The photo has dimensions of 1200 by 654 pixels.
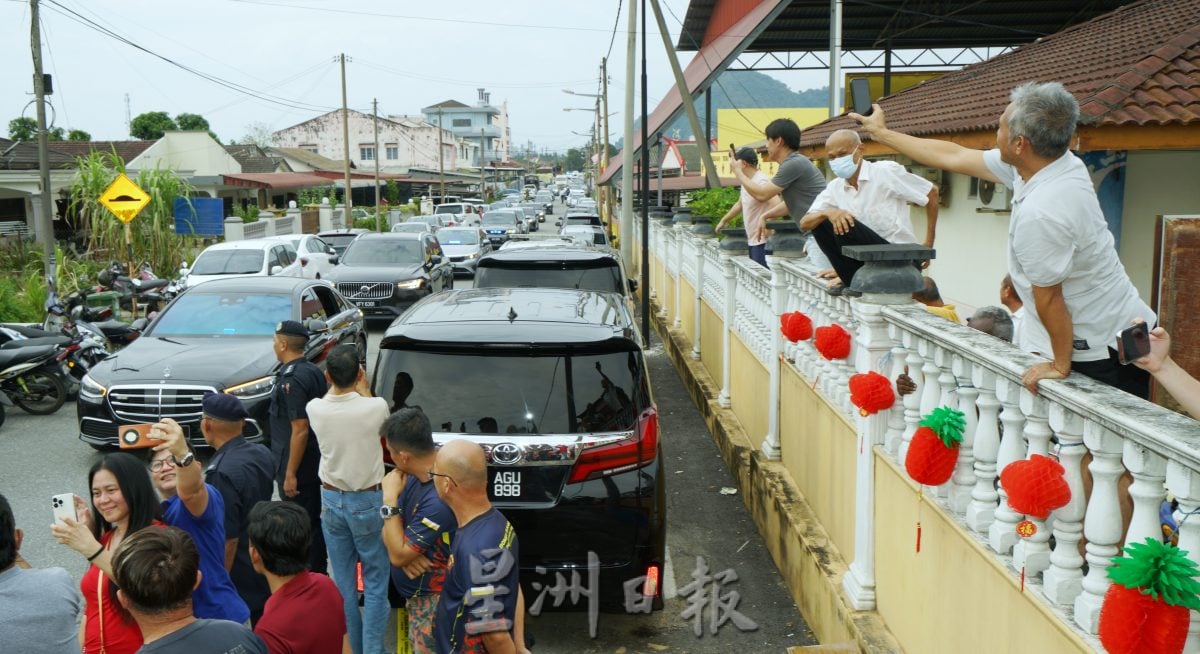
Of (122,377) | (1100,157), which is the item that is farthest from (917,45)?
(122,377)

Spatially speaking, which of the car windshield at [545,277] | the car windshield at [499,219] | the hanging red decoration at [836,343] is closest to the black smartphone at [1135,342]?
the hanging red decoration at [836,343]

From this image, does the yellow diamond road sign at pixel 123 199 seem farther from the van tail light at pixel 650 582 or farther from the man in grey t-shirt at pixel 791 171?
the van tail light at pixel 650 582

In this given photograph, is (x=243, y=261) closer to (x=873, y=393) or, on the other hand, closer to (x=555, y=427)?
(x=555, y=427)

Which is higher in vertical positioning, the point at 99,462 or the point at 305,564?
the point at 99,462

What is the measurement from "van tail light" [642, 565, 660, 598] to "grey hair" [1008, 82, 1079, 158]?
9.85ft

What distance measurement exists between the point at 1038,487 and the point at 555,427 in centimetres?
280

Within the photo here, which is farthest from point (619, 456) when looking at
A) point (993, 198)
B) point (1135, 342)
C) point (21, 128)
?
point (21, 128)

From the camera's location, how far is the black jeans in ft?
12.2

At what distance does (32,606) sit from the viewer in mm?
3430

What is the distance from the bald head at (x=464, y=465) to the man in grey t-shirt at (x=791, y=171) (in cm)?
409

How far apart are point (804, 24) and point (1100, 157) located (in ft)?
Result: 52.6

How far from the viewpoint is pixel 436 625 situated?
13.1 feet

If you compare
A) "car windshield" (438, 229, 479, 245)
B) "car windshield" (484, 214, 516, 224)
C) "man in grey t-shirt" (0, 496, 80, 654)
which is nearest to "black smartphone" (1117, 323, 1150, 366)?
"man in grey t-shirt" (0, 496, 80, 654)

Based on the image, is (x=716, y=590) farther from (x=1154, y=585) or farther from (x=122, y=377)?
(x=122, y=377)
